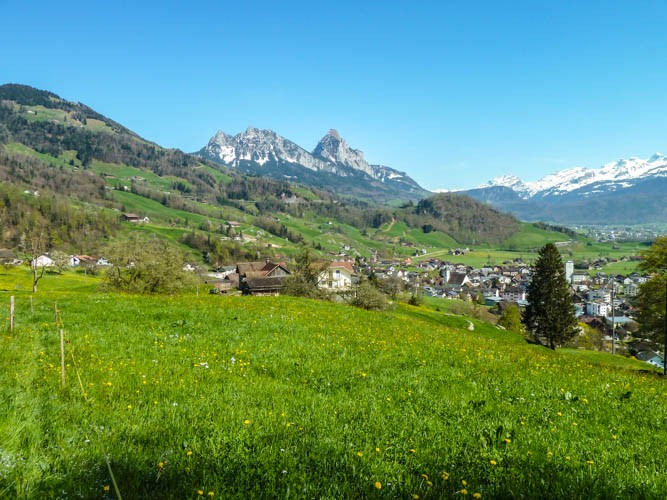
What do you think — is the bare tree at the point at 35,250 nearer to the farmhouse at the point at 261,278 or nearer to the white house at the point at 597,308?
the farmhouse at the point at 261,278

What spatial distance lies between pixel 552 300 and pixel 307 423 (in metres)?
68.2

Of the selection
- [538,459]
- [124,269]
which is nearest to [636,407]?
[538,459]

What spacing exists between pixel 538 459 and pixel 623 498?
4.06ft

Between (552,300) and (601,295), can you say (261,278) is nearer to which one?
(552,300)

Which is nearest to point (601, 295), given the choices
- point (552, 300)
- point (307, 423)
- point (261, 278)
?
point (552, 300)

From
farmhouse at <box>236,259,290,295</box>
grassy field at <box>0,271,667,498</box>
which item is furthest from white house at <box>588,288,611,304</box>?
grassy field at <box>0,271,667,498</box>

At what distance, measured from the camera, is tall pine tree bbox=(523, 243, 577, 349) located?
6450cm

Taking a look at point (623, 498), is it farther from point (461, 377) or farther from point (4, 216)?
point (4, 216)

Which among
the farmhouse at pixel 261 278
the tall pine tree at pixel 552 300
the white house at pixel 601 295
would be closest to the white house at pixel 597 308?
the white house at pixel 601 295

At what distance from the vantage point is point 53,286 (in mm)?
89125

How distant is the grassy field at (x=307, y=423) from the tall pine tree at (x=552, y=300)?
2272 inches

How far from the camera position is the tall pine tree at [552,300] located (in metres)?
64.5

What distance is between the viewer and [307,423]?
733 cm

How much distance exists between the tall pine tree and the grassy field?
57.7m
